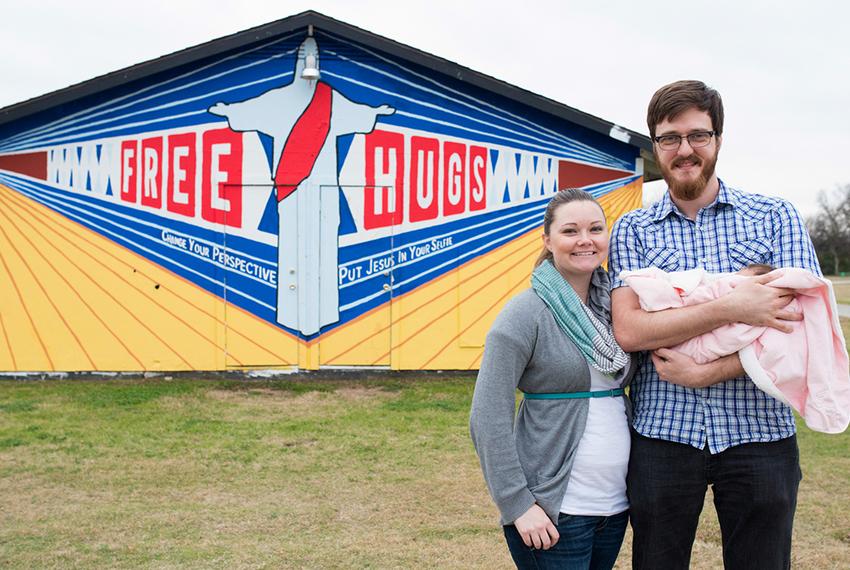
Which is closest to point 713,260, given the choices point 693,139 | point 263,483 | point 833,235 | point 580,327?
point 693,139

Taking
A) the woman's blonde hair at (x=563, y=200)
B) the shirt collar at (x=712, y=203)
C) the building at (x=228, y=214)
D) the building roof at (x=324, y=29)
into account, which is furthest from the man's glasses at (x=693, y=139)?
the building at (x=228, y=214)

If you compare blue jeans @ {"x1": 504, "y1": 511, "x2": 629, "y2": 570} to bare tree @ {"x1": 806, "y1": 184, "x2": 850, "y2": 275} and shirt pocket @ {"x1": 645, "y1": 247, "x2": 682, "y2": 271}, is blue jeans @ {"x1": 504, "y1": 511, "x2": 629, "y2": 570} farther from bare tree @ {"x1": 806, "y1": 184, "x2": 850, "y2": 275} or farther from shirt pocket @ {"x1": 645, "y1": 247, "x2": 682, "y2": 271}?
bare tree @ {"x1": 806, "y1": 184, "x2": 850, "y2": 275}

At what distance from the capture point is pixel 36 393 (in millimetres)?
10156

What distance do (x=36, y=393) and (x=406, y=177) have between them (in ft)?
17.5

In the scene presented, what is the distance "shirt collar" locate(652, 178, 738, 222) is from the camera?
9.32 feet

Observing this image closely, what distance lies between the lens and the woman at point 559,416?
103 inches

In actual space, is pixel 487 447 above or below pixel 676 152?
below

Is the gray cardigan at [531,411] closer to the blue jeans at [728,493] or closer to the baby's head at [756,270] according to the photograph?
the blue jeans at [728,493]

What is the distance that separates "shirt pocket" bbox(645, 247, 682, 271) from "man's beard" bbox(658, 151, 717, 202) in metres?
0.19

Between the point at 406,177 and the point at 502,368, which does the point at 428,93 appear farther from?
the point at 502,368

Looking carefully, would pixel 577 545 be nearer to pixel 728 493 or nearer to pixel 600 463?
pixel 600 463

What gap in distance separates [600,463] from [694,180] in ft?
3.25

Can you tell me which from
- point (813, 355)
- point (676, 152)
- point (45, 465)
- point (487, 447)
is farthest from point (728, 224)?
point (45, 465)

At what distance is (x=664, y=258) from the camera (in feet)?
9.32
